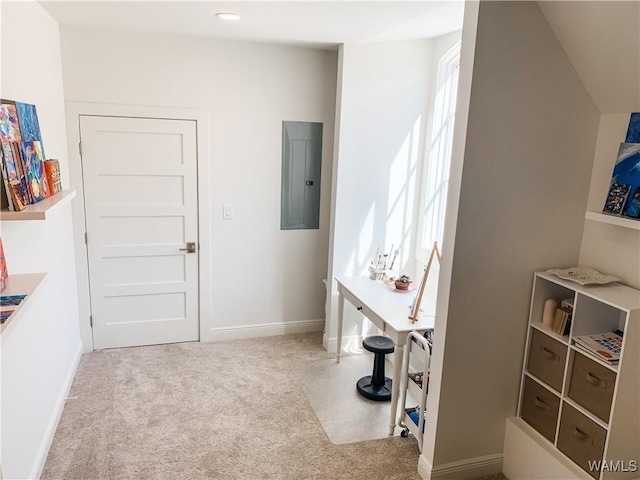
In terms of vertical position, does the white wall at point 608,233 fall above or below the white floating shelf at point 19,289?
above

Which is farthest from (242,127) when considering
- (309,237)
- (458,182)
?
(458,182)

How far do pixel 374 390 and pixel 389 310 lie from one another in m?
0.65

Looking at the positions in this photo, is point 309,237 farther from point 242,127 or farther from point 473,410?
point 473,410

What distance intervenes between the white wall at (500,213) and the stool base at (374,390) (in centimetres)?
→ 73

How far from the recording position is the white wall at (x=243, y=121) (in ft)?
11.0

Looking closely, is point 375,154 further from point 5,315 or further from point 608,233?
point 5,315

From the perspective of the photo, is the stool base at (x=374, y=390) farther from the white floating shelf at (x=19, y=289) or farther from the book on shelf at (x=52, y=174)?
the book on shelf at (x=52, y=174)

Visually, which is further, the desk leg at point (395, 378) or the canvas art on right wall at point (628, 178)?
the desk leg at point (395, 378)

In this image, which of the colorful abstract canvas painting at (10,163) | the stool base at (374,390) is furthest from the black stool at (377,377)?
the colorful abstract canvas painting at (10,163)

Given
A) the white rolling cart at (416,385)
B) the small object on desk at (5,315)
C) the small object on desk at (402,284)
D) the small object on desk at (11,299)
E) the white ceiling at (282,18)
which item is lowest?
the white rolling cart at (416,385)

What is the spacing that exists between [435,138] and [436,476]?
236 centimetres

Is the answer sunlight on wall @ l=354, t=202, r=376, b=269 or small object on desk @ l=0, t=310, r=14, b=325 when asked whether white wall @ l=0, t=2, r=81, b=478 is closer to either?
small object on desk @ l=0, t=310, r=14, b=325

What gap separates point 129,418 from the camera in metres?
2.86

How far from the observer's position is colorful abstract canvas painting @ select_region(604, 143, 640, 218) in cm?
197
